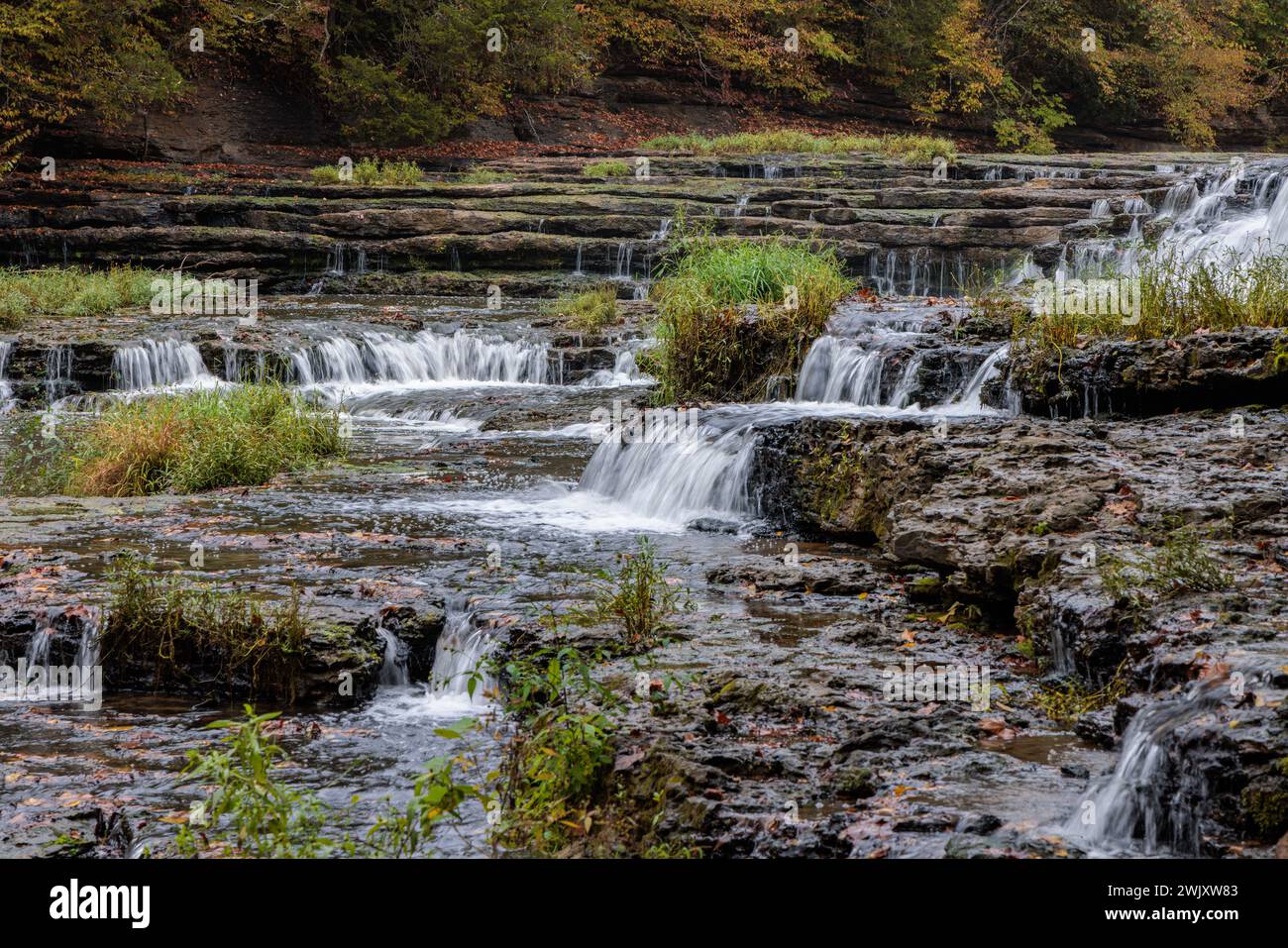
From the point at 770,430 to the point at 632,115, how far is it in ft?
86.1

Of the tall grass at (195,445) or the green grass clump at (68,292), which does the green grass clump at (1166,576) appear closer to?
the tall grass at (195,445)

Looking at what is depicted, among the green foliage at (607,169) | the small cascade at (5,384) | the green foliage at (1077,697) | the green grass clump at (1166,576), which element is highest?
the green foliage at (607,169)

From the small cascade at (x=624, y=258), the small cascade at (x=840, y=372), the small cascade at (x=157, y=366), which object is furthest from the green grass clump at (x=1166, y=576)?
the small cascade at (x=624, y=258)

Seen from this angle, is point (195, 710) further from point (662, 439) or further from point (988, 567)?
point (662, 439)

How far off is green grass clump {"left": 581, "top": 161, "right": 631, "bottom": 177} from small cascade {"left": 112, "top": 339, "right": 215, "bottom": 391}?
11145 mm

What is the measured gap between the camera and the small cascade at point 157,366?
51.3ft

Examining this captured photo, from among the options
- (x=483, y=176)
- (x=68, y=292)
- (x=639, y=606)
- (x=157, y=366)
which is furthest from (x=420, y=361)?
(x=639, y=606)

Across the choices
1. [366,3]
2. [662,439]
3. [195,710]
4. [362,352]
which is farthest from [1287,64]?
[195,710]

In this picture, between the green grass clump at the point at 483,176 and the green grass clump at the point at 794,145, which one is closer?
the green grass clump at the point at 483,176

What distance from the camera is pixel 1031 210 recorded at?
20719mm

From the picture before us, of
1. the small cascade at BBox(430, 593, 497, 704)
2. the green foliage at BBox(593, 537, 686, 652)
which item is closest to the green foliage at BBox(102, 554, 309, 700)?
the small cascade at BBox(430, 593, 497, 704)

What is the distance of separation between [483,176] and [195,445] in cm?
1525

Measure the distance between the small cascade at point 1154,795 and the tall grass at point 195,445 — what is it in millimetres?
8403

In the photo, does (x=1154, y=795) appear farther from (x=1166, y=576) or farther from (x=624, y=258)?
(x=624, y=258)
